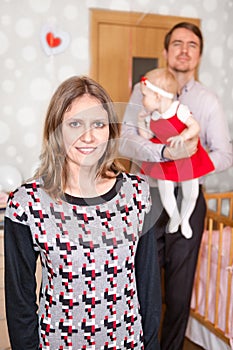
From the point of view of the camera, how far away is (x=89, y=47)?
9.00 feet

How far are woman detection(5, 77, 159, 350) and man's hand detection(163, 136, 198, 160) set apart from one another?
71 centimetres

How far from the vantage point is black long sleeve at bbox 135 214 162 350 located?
4.25ft

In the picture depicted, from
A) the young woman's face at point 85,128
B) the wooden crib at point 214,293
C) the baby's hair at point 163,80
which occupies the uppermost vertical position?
the baby's hair at point 163,80

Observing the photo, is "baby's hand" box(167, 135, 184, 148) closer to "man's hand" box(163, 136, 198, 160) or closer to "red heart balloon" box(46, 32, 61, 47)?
"man's hand" box(163, 136, 198, 160)

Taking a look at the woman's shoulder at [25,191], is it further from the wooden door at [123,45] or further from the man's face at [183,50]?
the wooden door at [123,45]

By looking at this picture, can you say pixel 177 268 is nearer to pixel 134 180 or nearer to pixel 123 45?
pixel 134 180

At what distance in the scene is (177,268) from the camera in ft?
7.33

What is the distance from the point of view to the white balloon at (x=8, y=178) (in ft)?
7.97

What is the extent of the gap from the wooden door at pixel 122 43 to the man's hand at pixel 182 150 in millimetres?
945

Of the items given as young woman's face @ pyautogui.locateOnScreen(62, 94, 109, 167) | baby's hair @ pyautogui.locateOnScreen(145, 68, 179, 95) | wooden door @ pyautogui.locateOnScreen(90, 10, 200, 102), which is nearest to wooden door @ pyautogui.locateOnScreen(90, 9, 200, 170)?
wooden door @ pyautogui.locateOnScreen(90, 10, 200, 102)

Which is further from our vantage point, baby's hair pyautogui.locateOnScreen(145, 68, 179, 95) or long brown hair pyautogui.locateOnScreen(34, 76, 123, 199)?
baby's hair pyautogui.locateOnScreen(145, 68, 179, 95)

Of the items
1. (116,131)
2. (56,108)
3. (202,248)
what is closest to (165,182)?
(202,248)

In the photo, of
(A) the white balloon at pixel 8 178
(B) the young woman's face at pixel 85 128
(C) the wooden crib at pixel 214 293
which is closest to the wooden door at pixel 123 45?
(A) the white balloon at pixel 8 178

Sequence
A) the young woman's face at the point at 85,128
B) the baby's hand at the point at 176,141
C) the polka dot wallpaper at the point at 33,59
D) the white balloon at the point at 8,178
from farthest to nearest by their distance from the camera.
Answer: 1. the polka dot wallpaper at the point at 33,59
2. the white balloon at the point at 8,178
3. the baby's hand at the point at 176,141
4. the young woman's face at the point at 85,128
